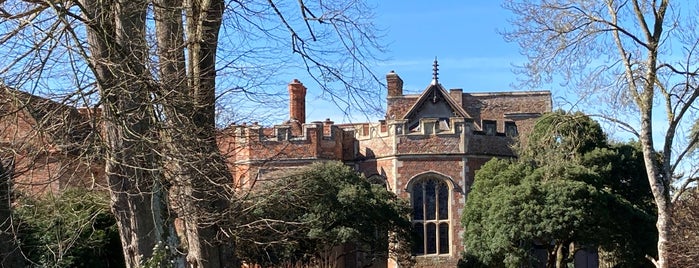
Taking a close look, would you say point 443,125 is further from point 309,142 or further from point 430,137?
point 309,142

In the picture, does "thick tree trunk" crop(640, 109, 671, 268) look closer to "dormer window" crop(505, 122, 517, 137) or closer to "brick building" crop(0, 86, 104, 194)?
"brick building" crop(0, 86, 104, 194)

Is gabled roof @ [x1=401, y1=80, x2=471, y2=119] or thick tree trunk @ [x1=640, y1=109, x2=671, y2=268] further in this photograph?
gabled roof @ [x1=401, y1=80, x2=471, y2=119]

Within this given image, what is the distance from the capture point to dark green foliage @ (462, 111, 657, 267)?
69.2ft

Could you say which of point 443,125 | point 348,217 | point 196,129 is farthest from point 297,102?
point 196,129

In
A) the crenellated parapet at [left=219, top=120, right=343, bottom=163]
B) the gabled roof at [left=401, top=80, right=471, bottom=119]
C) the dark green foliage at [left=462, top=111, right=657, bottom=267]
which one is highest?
the gabled roof at [left=401, top=80, right=471, bottom=119]

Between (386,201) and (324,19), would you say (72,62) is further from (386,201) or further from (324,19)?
(386,201)

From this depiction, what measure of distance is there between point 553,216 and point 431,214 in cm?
525

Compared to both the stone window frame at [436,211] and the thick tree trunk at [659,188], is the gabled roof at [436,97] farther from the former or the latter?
the thick tree trunk at [659,188]

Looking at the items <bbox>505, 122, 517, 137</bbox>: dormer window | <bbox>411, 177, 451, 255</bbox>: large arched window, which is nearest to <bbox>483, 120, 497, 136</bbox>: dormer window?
<bbox>505, 122, 517, 137</bbox>: dormer window

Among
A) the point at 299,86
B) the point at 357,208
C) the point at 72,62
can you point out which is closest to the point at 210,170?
the point at 72,62

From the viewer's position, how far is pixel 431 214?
2581cm

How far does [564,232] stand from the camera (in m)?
21.2

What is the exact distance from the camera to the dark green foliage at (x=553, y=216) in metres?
21.1

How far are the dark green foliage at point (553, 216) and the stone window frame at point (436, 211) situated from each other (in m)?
1.77
